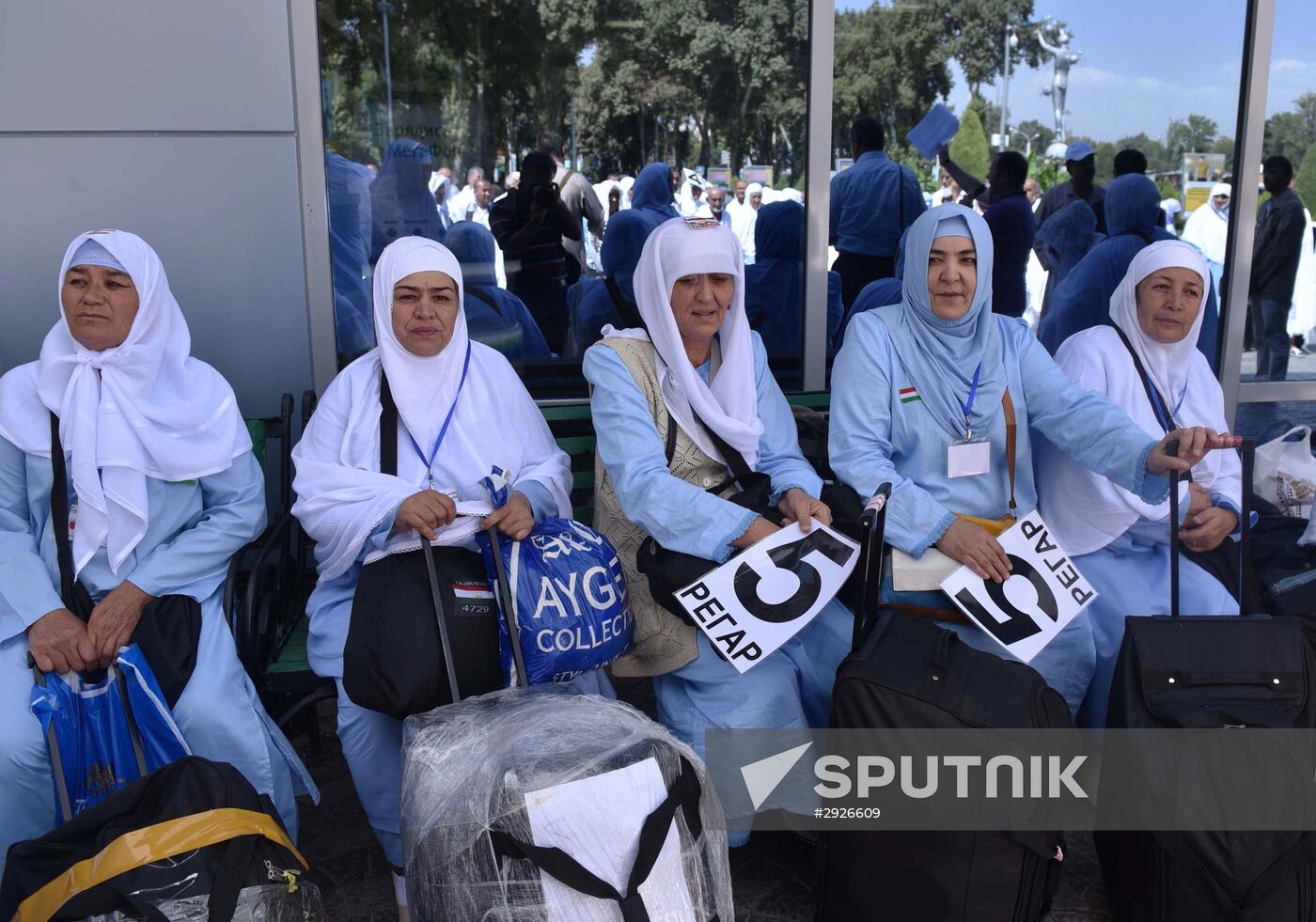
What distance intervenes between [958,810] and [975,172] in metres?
3.66

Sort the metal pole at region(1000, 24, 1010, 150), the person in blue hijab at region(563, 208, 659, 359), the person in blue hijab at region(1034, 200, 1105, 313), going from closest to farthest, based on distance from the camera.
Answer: the person in blue hijab at region(563, 208, 659, 359), the person in blue hijab at region(1034, 200, 1105, 313), the metal pole at region(1000, 24, 1010, 150)

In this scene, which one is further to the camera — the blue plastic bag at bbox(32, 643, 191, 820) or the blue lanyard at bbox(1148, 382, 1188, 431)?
the blue lanyard at bbox(1148, 382, 1188, 431)

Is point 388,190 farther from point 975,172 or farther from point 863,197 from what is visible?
point 975,172

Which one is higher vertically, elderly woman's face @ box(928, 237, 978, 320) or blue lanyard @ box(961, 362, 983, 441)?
elderly woman's face @ box(928, 237, 978, 320)

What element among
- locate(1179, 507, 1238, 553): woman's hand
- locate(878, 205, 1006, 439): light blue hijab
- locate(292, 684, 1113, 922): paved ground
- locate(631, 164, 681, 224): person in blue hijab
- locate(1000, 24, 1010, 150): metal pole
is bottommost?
locate(292, 684, 1113, 922): paved ground

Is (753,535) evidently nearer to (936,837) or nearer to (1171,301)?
(936,837)

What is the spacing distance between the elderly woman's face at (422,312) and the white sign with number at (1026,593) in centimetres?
146

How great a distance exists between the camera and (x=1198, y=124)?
494 cm

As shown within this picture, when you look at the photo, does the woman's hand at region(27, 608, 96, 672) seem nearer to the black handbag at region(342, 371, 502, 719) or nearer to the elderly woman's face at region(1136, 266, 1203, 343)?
the black handbag at region(342, 371, 502, 719)

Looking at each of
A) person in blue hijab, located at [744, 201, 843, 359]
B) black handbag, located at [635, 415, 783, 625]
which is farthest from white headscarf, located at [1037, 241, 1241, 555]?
person in blue hijab, located at [744, 201, 843, 359]

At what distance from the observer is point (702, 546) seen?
265 centimetres

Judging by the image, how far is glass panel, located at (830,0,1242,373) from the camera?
465 centimetres

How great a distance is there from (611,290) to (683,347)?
1.56 m

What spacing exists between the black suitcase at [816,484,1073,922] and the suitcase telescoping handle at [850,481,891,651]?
84 millimetres
